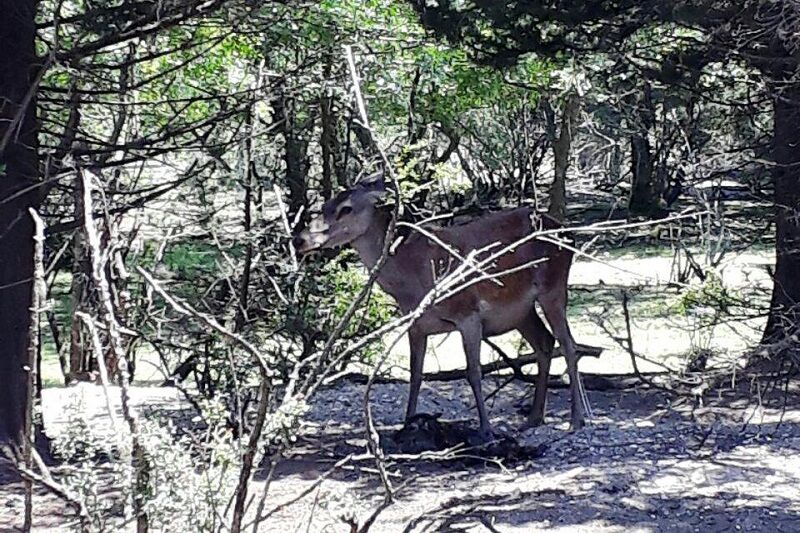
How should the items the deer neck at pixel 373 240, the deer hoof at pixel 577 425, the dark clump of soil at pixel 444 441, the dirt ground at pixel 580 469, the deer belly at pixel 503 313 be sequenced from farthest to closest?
the deer hoof at pixel 577 425, the deer belly at pixel 503 313, the deer neck at pixel 373 240, the dark clump of soil at pixel 444 441, the dirt ground at pixel 580 469

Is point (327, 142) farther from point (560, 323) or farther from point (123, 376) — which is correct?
point (123, 376)

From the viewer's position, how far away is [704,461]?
26.4 feet

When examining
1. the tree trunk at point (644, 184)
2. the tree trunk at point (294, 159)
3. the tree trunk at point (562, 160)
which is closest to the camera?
the tree trunk at point (294, 159)

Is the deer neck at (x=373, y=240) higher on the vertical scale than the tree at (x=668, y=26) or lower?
lower

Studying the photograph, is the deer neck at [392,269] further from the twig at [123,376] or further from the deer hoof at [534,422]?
the twig at [123,376]

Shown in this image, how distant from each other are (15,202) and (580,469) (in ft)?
13.5

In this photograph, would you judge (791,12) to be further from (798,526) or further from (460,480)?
(460,480)

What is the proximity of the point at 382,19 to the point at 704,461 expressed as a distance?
5950mm

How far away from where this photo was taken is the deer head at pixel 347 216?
8.55 metres

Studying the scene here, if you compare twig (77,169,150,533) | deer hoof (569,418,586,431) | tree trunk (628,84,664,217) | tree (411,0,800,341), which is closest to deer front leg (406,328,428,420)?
deer hoof (569,418,586,431)

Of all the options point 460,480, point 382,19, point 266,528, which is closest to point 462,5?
point 382,19

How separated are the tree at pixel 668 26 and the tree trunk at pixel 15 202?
3281 millimetres

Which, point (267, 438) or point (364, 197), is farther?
point (364, 197)

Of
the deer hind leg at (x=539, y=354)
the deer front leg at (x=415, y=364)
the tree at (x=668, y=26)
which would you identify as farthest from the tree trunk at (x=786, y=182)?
the deer front leg at (x=415, y=364)
